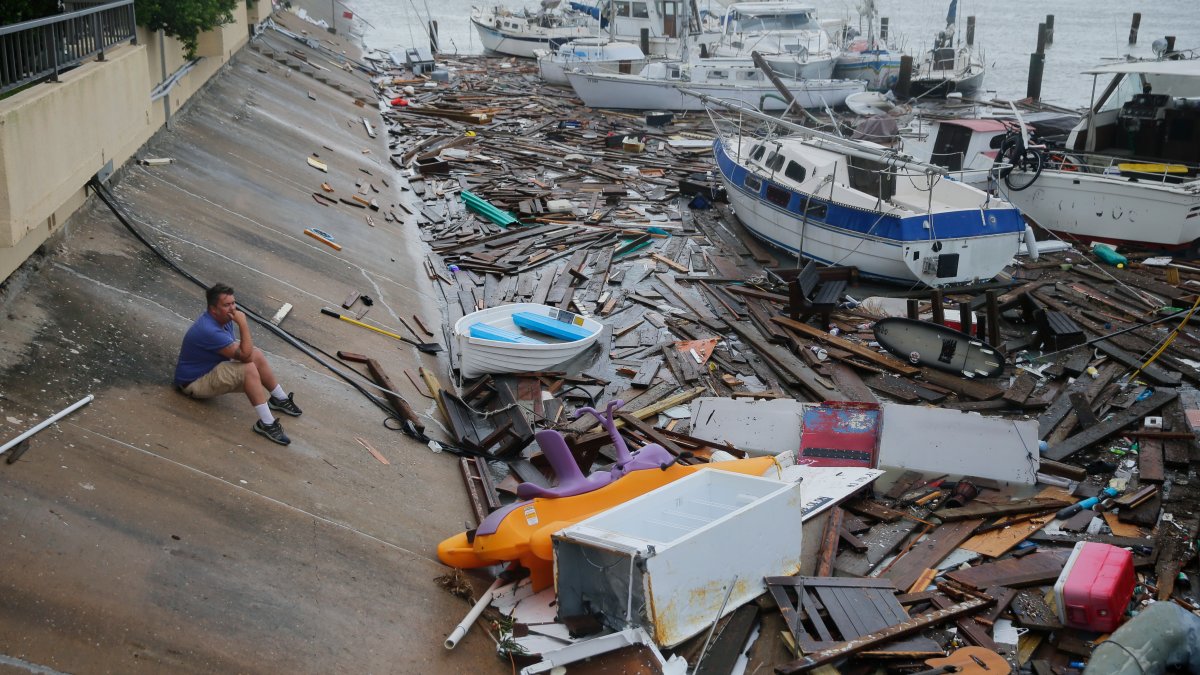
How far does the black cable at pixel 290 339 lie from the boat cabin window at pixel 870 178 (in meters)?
13.6

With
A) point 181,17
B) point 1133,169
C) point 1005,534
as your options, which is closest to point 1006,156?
point 1133,169

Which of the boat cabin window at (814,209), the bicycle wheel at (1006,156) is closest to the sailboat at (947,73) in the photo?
the bicycle wheel at (1006,156)

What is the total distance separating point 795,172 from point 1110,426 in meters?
11.3

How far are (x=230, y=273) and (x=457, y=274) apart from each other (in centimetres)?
828

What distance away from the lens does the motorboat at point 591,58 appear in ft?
153

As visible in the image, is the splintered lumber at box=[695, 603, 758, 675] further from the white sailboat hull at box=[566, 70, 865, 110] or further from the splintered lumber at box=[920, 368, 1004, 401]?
the white sailboat hull at box=[566, 70, 865, 110]

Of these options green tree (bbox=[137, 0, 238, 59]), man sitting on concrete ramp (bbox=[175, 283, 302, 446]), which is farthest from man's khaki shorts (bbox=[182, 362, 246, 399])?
green tree (bbox=[137, 0, 238, 59])

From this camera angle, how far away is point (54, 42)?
11.6 m

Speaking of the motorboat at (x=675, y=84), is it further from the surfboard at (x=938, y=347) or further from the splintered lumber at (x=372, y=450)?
the splintered lumber at (x=372, y=450)

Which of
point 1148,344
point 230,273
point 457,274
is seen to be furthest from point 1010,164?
point 230,273

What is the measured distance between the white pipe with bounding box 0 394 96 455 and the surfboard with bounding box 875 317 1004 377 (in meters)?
13.5

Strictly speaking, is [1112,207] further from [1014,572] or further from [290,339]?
[290,339]

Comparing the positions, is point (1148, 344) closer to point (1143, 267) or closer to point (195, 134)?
point (1143, 267)

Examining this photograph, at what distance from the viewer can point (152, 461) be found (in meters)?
9.29
